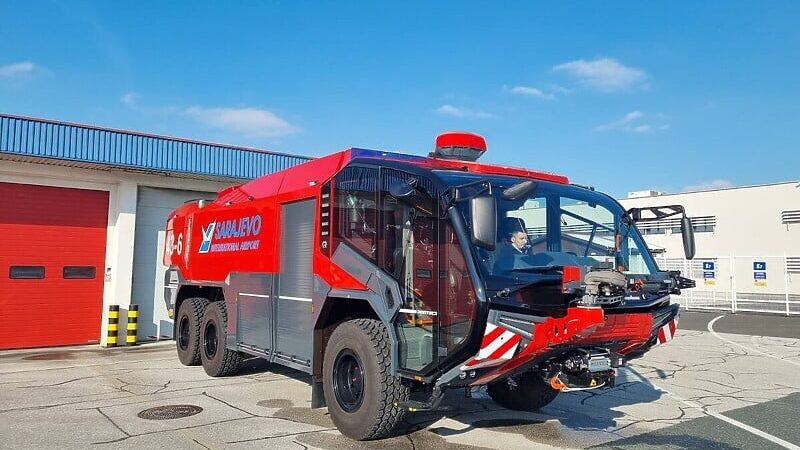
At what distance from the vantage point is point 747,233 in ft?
105

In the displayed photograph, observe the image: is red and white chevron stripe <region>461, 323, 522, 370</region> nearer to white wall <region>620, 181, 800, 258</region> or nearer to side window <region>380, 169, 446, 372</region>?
side window <region>380, 169, 446, 372</region>

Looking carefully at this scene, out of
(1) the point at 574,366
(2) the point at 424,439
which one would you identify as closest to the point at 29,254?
(2) the point at 424,439

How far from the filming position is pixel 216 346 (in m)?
8.98

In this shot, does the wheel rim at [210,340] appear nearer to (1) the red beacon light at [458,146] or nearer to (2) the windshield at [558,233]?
(1) the red beacon light at [458,146]

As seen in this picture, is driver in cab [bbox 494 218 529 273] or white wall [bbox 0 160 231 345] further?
white wall [bbox 0 160 231 345]

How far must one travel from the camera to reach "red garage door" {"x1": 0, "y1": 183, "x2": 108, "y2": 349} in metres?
12.1

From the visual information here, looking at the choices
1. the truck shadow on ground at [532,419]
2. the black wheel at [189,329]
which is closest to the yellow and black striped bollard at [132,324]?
the black wheel at [189,329]

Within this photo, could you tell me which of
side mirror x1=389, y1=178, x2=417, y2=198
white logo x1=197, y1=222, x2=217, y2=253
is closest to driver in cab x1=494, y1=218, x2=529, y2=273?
side mirror x1=389, y1=178, x2=417, y2=198

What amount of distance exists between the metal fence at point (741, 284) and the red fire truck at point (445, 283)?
45.4 ft

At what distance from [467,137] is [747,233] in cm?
3056

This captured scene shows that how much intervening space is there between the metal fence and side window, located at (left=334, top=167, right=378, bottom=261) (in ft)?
48.8

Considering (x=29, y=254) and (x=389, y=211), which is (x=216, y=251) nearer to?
(x=389, y=211)

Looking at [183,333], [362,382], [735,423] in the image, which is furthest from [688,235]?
[183,333]

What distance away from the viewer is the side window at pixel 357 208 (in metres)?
5.77
